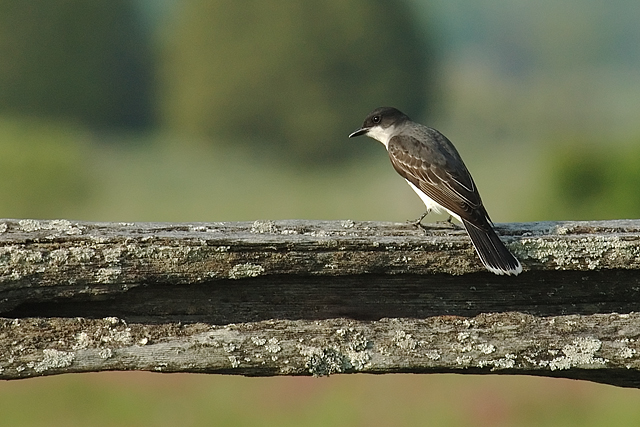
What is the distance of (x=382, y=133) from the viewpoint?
7.68 m

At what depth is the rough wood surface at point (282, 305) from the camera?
275 cm

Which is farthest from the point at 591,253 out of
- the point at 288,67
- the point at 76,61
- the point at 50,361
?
the point at 288,67

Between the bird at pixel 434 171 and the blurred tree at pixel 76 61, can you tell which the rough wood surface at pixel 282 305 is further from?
the blurred tree at pixel 76 61

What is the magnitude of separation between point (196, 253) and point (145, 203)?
1461 inches

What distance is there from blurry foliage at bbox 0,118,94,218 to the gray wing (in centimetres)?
2943

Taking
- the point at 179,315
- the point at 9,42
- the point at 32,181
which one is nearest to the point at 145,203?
the point at 32,181

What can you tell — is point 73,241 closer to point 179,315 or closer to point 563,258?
point 179,315

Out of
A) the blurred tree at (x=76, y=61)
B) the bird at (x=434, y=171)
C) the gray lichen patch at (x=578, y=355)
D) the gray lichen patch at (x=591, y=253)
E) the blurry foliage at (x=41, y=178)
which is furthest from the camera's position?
the blurred tree at (x=76, y=61)

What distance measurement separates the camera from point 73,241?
2.78m

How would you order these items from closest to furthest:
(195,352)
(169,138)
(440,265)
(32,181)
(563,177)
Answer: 1. (195,352)
2. (440,265)
3. (563,177)
4. (32,181)
5. (169,138)

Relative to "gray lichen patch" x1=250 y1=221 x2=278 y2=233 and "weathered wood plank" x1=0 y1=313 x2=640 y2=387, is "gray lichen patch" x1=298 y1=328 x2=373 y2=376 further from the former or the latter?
"gray lichen patch" x1=250 y1=221 x2=278 y2=233

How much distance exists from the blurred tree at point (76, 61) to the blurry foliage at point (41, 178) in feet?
58.5

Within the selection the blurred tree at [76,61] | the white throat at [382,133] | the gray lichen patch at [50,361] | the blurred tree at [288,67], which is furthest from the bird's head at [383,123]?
the blurred tree at [76,61]

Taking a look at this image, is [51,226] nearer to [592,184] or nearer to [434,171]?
[434,171]
